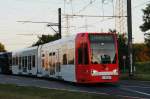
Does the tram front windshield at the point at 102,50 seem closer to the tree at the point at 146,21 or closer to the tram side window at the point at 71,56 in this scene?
the tram side window at the point at 71,56

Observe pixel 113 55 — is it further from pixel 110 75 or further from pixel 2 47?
pixel 2 47

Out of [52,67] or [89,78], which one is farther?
[52,67]

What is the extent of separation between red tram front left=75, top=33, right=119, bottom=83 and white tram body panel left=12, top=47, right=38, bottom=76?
17972mm

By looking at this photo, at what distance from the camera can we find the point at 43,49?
47438 mm

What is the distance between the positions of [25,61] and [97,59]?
2399cm

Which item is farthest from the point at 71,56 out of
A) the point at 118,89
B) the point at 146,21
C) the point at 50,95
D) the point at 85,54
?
the point at 146,21

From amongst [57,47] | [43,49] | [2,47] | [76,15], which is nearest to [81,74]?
[57,47]

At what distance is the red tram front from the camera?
Result: 3309cm

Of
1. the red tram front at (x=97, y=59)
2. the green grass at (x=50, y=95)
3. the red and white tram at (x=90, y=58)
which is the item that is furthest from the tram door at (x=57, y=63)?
the green grass at (x=50, y=95)

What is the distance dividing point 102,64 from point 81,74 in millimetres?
1475

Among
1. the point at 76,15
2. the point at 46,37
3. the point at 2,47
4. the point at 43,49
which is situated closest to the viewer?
the point at 43,49

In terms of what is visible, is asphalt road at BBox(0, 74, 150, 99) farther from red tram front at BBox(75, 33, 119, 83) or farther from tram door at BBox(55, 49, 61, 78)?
tram door at BBox(55, 49, 61, 78)

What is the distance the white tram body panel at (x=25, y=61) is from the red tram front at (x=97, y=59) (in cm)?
1797

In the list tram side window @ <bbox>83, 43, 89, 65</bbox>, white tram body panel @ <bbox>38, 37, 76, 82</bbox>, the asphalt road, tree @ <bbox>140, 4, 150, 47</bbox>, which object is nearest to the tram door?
white tram body panel @ <bbox>38, 37, 76, 82</bbox>
